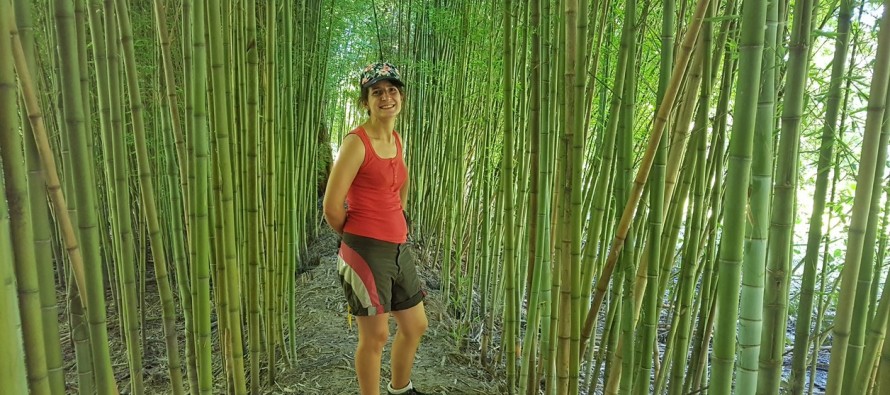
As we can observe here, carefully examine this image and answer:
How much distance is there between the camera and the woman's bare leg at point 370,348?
1572mm

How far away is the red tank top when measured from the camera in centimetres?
156

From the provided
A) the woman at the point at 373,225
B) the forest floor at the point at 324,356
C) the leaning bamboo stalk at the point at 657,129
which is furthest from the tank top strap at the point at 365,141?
the forest floor at the point at 324,356

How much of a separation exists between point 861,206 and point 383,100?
123cm

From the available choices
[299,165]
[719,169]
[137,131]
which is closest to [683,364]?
[719,169]

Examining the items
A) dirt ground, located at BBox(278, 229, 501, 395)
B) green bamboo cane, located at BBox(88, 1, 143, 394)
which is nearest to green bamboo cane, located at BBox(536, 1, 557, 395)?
dirt ground, located at BBox(278, 229, 501, 395)

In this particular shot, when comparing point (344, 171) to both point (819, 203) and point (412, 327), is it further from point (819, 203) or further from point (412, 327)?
point (819, 203)

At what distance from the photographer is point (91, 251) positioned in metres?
0.70

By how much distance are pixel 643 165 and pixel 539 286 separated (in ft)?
2.20

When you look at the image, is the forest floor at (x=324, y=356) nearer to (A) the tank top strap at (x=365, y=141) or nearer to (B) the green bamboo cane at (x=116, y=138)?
(A) the tank top strap at (x=365, y=141)

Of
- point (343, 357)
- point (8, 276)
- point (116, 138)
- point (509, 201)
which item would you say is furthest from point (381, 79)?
point (8, 276)

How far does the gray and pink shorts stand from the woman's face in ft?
1.20

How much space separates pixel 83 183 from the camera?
66 centimetres

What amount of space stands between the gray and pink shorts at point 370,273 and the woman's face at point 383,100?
37 cm

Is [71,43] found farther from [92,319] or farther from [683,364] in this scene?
[683,364]
